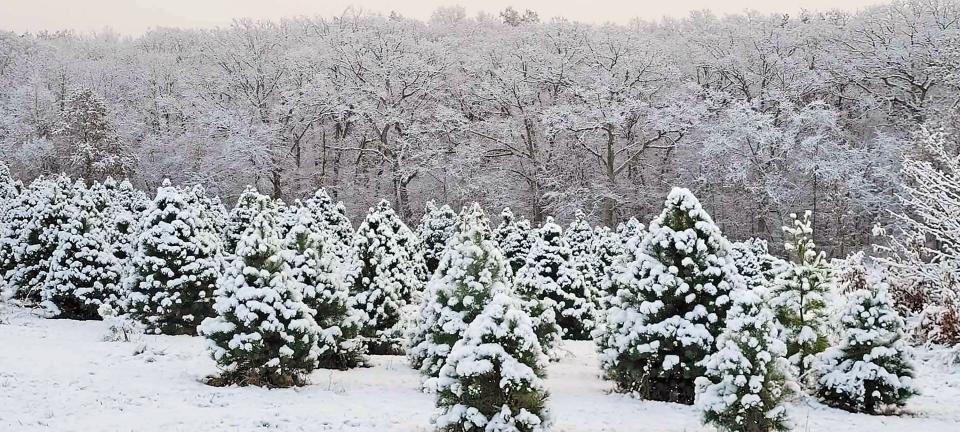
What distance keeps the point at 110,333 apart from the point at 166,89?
146ft

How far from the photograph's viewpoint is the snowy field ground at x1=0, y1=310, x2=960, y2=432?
9.60 metres

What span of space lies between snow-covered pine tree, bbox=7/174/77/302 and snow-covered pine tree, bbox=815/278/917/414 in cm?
1932

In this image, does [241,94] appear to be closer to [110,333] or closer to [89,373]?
[110,333]

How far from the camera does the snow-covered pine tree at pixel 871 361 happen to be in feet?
36.1

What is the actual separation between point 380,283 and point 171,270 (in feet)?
16.9

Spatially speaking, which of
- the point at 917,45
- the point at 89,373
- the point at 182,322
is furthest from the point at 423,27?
the point at 89,373

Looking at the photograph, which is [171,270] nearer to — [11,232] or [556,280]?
[556,280]

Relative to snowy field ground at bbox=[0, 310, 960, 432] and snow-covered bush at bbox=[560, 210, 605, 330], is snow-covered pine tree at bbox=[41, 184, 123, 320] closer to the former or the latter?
snowy field ground at bbox=[0, 310, 960, 432]

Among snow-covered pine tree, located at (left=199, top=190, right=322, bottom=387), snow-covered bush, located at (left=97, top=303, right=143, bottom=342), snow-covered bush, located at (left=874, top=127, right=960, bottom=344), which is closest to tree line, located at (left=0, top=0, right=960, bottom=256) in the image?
snow-covered bush, located at (left=874, top=127, right=960, bottom=344)

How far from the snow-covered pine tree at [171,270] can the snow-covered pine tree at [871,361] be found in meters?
13.2

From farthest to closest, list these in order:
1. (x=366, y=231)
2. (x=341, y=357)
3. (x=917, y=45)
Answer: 1. (x=917, y=45)
2. (x=366, y=231)
3. (x=341, y=357)

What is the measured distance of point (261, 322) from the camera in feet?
38.8

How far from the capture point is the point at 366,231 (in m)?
15.9

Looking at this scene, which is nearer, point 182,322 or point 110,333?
point 110,333
